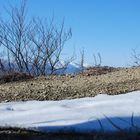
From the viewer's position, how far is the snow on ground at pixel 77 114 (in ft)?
14.1

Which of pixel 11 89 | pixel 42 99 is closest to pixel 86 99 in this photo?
pixel 42 99

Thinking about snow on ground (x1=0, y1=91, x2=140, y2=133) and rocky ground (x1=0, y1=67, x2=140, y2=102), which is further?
rocky ground (x1=0, y1=67, x2=140, y2=102)

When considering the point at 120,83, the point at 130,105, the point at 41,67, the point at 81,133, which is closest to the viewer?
the point at 81,133

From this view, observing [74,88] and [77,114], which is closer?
[77,114]

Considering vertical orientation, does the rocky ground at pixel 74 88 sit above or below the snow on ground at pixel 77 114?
above

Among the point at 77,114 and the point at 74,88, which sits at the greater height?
the point at 74,88

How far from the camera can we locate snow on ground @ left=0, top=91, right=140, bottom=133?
4.29 metres

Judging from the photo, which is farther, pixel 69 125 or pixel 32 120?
pixel 32 120

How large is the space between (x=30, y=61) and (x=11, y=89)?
477 inches

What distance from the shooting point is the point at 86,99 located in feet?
18.7

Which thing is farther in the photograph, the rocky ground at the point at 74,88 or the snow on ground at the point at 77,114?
the rocky ground at the point at 74,88

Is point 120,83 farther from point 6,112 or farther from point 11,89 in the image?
point 6,112

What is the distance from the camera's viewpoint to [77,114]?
187 inches

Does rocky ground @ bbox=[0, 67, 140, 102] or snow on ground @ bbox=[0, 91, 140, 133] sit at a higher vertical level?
rocky ground @ bbox=[0, 67, 140, 102]
